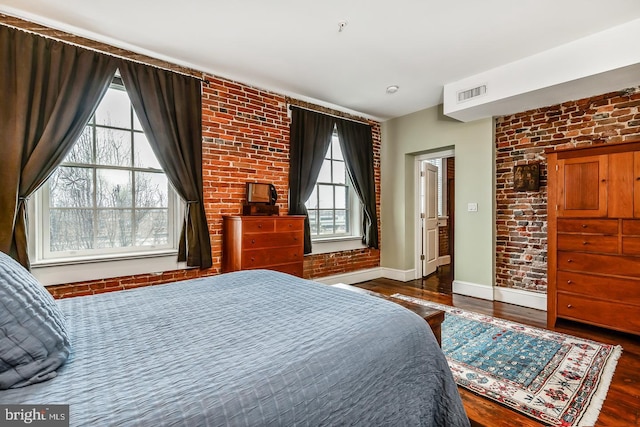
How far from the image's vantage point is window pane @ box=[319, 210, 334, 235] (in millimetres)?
4719

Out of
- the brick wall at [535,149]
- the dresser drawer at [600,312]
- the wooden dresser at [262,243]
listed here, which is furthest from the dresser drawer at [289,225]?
the dresser drawer at [600,312]

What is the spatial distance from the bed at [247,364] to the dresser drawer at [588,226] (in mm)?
2485

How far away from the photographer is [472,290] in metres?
4.20

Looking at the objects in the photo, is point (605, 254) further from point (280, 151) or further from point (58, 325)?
point (58, 325)

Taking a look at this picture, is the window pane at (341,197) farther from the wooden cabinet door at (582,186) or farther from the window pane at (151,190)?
the wooden cabinet door at (582,186)

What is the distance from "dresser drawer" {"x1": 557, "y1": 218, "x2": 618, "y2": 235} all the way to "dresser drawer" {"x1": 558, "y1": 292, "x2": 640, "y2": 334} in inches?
24.2

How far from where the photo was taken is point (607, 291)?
276 centimetres

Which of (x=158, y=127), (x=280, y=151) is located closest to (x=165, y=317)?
(x=158, y=127)

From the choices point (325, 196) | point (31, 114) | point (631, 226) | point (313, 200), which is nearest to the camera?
point (31, 114)

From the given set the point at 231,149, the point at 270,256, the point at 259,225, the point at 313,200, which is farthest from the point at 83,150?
the point at 313,200

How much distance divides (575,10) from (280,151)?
10.1 ft

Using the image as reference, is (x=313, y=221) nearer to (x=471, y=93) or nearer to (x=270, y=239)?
(x=270, y=239)

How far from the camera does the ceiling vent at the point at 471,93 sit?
3.52 m

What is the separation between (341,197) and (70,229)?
11.2 ft
